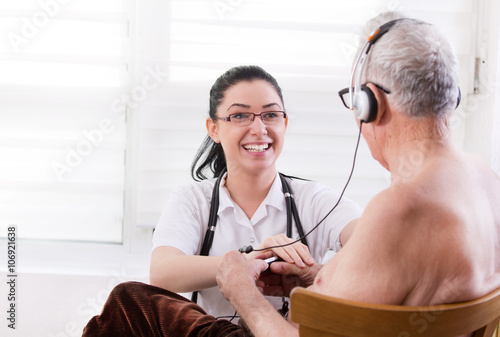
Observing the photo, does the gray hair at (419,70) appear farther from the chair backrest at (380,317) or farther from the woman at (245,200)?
the woman at (245,200)

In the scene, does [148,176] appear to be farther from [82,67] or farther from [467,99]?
[467,99]

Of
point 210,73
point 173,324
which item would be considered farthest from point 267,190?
point 210,73

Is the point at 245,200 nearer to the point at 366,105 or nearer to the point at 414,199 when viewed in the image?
the point at 366,105

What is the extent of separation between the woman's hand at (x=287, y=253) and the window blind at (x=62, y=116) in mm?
1256

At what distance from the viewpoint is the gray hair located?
42.6 inches

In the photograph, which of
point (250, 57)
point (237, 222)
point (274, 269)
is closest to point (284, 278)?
point (274, 269)

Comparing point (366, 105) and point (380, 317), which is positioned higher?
point (366, 105)

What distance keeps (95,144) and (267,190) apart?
109 centimetres

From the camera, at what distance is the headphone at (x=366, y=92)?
1126 mm

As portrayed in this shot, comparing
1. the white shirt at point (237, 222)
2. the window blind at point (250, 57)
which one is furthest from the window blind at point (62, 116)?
the white shirt at point (237, 222)

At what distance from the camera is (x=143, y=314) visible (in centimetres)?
152

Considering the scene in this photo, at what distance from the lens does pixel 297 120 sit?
2.56m

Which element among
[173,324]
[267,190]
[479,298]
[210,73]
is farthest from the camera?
[210,73]

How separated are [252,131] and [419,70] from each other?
863 millimetres
